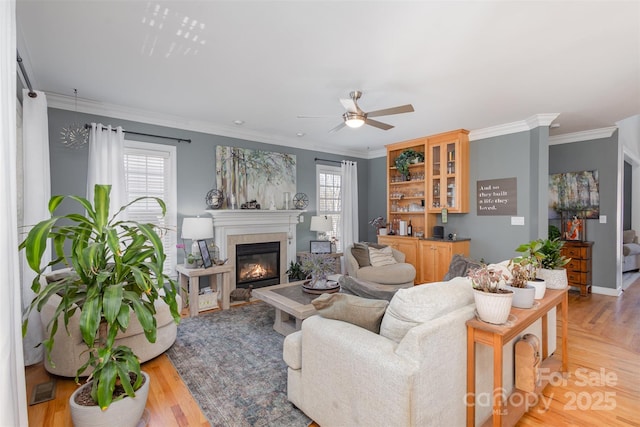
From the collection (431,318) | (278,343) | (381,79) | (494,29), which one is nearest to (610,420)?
(431,318)

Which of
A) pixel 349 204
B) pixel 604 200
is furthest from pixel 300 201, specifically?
pixel 604 200

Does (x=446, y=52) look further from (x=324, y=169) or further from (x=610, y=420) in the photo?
(x=324, y=169)

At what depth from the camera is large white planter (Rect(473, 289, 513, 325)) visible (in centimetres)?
167

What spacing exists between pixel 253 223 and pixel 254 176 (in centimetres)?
81

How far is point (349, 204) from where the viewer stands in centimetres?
644

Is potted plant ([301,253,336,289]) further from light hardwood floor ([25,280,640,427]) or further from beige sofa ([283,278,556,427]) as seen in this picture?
light hardwood floor ([25,280,640,427])

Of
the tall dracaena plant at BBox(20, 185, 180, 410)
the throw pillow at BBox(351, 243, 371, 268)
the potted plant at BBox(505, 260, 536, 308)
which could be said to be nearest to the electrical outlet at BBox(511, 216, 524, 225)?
the throw pillow at BBox(351, 243, 371, 268)

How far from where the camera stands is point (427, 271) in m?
5.32

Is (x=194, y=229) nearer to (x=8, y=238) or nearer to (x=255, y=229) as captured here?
(x=255, y=229)

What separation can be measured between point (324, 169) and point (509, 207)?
3.31 metres

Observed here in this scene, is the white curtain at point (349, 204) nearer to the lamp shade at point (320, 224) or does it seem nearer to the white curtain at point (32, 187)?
the lamp shade at point (320, 224)

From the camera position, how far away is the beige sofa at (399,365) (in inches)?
58.2

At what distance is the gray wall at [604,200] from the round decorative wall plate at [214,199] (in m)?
6.05

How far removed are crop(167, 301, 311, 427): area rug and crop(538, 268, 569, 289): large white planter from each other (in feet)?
6.98
